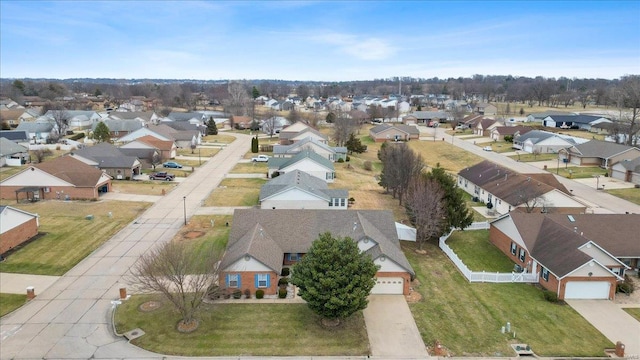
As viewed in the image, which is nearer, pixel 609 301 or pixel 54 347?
pixel 54 347

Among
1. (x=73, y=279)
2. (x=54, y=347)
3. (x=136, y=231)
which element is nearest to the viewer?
(x=54, y=347)

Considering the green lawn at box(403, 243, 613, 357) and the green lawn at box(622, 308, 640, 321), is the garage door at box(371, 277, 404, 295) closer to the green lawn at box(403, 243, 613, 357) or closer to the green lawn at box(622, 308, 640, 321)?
the green lawn at box(403, 243, 613, 357)

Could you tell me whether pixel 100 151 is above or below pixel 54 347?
above

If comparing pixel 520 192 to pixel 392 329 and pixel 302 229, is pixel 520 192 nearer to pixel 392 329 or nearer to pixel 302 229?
pixel 302 229

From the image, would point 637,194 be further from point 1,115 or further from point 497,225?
point 1,115

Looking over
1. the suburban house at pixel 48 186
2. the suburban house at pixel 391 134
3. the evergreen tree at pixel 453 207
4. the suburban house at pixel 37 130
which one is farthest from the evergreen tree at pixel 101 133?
the evergreen tree at pixel 453 207

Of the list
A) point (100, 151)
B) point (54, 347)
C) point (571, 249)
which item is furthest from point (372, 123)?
point (54, 347)
